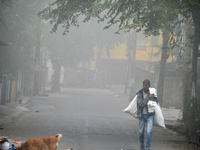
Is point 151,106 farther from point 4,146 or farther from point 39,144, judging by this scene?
point 4,146

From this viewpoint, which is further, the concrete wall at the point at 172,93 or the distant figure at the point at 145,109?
the concrete wall at the point at 172,93

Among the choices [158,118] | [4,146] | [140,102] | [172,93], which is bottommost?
[4,146]

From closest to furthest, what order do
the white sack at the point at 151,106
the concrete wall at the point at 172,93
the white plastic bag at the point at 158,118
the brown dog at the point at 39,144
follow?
the brown dog at the point at 39,144, the white sack at the point at 151,106, the white plastic bag at the point at 158,118, the concrete wall at the point at 172,93

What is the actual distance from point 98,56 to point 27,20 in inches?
1151

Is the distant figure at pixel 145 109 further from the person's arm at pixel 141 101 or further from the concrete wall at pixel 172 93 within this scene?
the concrete wall at pixel 172 93

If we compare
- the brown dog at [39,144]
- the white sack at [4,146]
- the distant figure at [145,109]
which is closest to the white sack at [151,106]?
the distant figure at [145,109]

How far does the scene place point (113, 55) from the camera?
169 feet

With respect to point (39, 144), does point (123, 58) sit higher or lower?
higher

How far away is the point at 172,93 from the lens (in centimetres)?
2041

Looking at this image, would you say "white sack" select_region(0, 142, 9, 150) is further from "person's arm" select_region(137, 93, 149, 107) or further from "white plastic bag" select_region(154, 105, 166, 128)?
"white plastic bag" select_region(154, 105, 166, 128)

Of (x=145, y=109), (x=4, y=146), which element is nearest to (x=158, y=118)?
(x=145, y=109)

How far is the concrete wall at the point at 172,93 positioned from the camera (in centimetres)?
2030

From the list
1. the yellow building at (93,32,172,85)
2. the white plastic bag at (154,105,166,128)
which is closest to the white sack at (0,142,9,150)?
the white plastic bag at (154,105,166,128)

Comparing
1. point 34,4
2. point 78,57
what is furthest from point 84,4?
point 78,57
